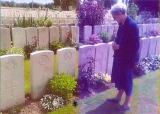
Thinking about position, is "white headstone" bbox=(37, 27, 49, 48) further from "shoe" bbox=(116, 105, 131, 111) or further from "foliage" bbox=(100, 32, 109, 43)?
"shoe" bbox=(116, 105, 131, 111)

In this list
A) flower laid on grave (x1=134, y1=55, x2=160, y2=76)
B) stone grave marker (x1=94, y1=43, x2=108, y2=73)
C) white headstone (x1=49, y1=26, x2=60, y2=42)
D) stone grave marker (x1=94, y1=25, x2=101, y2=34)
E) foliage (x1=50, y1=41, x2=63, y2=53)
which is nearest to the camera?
stone grave marker (x1=94, y1=43, x2=108, y2=73)

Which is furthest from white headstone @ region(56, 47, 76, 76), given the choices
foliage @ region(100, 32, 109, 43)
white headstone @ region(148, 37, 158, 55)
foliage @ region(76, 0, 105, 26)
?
foliage @ region(76, 0, 105, 26)

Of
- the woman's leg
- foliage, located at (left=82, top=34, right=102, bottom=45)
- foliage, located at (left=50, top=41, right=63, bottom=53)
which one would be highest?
foliage, located at (left=82, top=34, right=102, bottom=45)

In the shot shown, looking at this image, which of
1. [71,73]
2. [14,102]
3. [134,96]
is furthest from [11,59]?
[134,96]

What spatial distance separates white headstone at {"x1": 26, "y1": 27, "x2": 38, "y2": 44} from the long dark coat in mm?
3481

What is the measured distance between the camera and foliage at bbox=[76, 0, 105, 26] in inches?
380

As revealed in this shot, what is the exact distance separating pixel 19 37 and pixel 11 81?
315 cm

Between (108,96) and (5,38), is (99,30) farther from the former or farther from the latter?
(108,96)

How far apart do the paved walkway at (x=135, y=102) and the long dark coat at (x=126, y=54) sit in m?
0.40

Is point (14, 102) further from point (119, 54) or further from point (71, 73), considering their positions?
point (119, 54)

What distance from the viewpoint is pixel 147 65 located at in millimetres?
5613

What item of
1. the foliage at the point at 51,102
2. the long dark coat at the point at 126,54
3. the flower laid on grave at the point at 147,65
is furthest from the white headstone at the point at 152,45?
the foliage at the point at 51,102

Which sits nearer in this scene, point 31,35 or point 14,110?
point 14,110

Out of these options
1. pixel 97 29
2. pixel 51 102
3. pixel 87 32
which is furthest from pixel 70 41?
pixel 51 102
